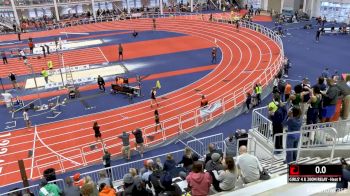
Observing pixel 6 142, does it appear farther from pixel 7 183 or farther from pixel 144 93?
pixel 144 93

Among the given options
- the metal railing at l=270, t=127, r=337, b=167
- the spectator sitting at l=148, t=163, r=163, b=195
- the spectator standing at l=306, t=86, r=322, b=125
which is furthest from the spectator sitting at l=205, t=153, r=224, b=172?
the spectator standing at l=306, t=86, r=322, b=125

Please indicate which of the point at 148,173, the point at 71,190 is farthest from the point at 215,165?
the point at 71,190

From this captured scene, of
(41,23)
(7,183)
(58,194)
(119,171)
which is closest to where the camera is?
(58,194)

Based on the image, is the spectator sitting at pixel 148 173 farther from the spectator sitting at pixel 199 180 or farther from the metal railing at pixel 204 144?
the metal railing at pixel 204 144

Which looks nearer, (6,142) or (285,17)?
(6,142)

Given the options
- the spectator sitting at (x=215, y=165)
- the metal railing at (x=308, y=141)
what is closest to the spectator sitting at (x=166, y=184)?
the spectator sitting at (x=215, y=165)

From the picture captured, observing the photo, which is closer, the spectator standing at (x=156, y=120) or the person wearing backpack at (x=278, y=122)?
the person wearing backpack at (x=278, y=122)

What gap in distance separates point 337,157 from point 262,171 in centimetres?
222

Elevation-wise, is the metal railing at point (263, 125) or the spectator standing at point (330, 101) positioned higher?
the spectator standing at point (330, 101)

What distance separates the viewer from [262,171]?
23.9ft

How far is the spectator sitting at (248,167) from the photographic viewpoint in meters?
7.06

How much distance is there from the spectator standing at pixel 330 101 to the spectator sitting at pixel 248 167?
3.45 m

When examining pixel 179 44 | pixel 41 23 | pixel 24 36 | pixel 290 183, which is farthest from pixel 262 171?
pixel 41 23

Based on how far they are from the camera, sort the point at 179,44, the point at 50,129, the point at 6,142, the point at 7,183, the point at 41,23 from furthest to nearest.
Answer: the point at 41,23, the point at 179,44, the point at 50,129, the point at 6,142, the point at 7,183
